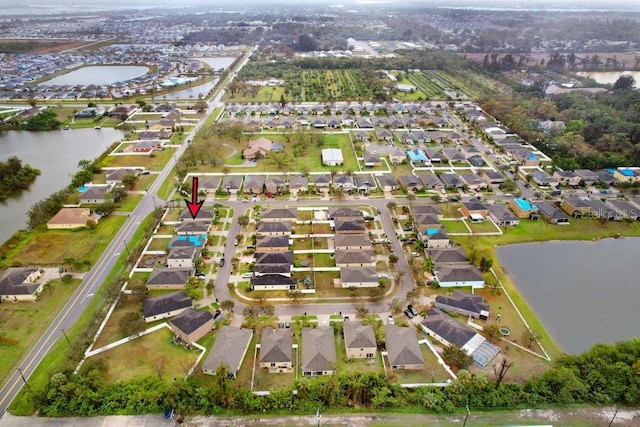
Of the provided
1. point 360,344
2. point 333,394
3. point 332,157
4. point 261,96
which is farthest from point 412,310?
point 261,96

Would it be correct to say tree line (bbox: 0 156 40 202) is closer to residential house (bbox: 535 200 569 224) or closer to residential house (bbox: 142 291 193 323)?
residential house (bbox: 142 291 193 323)

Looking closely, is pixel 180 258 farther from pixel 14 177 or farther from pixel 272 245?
pixel 14 177

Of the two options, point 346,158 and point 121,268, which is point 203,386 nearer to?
point 121,268

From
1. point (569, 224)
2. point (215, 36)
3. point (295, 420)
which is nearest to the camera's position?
point (295, 420)

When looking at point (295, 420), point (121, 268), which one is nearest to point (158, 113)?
point (121, 268)

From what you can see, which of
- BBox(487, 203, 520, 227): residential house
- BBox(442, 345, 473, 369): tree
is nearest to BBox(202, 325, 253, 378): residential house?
BBox(442, 345, 473, 369): tree
